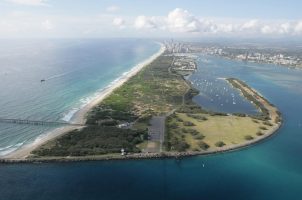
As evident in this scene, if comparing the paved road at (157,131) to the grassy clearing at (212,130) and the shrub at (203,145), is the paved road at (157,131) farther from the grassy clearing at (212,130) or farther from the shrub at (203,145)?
the shrub at (203,145)

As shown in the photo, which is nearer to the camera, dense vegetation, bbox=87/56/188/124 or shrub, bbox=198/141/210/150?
shrub, bbox=198/141/210/150

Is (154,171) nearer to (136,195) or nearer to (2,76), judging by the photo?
(136,195)

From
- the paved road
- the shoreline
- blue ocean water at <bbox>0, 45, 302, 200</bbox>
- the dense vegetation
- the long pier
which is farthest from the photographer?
the dense vegetation

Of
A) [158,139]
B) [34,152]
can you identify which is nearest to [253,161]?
[158,139]

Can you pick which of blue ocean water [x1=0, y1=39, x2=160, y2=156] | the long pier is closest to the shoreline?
blue ocean water [x1=0, y1=39, x2=160, y2=156]

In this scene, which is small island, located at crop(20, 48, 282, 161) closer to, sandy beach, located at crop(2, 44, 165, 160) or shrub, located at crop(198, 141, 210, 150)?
shrub, located at crop(198, 141, 210, 150)

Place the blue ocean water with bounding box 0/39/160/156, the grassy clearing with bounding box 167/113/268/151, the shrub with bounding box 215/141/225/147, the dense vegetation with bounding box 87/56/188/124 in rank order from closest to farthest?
the shrub with bounding box 215/141/225/147 < the grassy clearing with bounding box 167/113/268/151 < the blue ocean water with bounding box 0/39/160/156 < the dense vegetation with bounding box 87/56/188/124

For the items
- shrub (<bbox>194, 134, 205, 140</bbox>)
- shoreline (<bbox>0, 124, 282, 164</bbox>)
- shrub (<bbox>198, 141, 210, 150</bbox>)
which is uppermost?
shrub (<bbox>194, 134, 205, 140</bbox>)

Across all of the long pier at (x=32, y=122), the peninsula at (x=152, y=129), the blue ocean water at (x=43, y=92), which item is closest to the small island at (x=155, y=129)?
the peninsula at (x=152, y=129)

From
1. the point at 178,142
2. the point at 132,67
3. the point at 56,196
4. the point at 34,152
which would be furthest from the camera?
the point at 132,67
